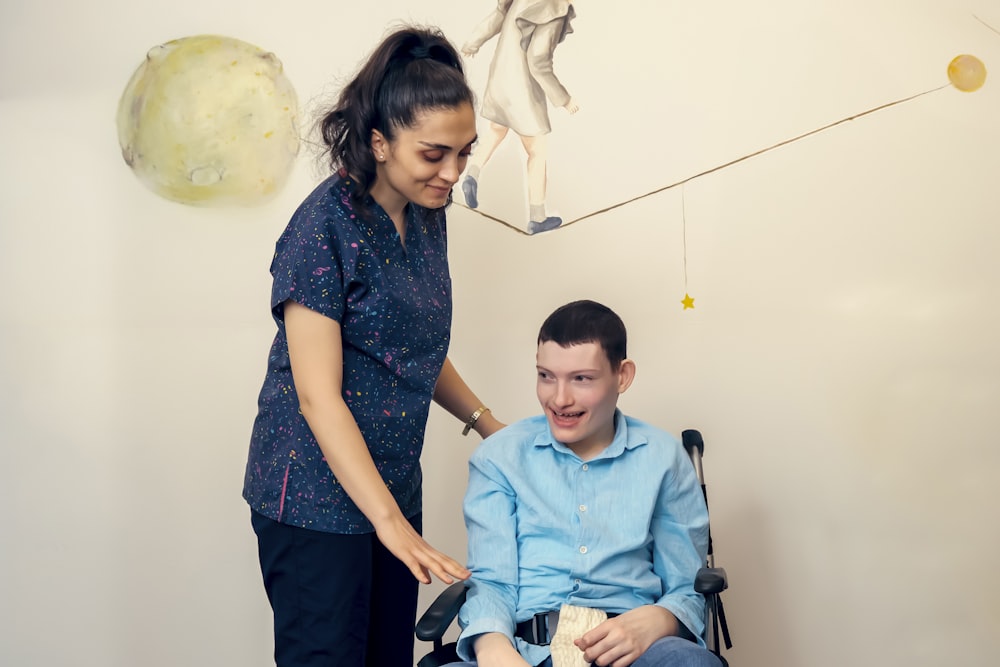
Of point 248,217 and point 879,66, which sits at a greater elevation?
point 879,66

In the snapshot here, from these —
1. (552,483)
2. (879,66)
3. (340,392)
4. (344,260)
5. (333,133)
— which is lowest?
(552,483)

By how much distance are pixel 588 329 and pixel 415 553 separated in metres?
0.62

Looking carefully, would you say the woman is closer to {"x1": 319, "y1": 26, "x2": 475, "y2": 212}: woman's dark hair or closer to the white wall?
{"x1": 319, "y1": 26, "x2": 475, "y2": 212}: woman's dark hair

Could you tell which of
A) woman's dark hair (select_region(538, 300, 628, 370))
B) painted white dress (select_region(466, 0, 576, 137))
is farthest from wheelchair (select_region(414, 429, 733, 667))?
painted white dress (select_region(466, 0, 576, 137))

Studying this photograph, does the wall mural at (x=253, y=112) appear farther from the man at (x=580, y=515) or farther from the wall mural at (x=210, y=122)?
the man at (x=580, y=515)

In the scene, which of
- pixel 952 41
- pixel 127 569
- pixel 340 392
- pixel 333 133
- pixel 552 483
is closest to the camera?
pixel 340 392

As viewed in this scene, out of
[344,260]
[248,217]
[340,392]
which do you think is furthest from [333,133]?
[248,217]

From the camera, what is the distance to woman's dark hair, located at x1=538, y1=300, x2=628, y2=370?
1.95 m

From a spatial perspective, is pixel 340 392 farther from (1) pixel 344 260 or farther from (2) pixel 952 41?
(2) pixel 952 41

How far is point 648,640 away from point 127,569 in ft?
4.90

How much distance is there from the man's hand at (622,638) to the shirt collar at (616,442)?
31cm

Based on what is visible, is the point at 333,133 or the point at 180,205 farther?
the point at 180,205

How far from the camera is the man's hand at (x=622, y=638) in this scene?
1.72 meters

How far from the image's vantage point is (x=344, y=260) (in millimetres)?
1660
